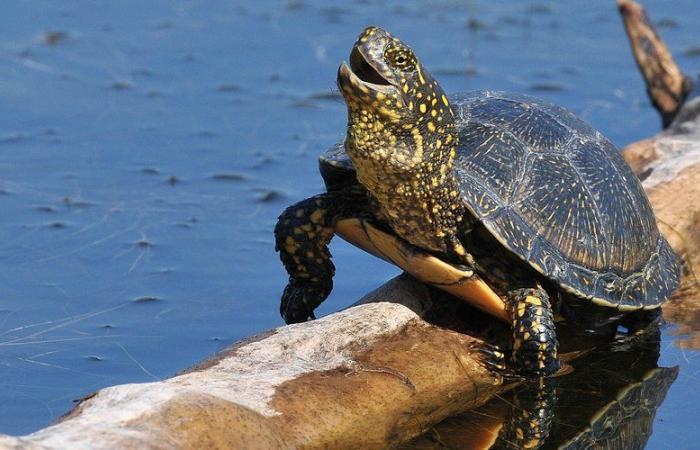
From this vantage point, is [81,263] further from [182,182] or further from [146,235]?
[182,182]

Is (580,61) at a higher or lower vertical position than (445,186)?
lower

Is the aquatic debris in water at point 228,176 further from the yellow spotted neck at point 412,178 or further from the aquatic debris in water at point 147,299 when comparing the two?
the yellow spotted neck at point 412,178

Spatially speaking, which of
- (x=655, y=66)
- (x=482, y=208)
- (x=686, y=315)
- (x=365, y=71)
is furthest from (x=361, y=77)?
(x=655, y=66)

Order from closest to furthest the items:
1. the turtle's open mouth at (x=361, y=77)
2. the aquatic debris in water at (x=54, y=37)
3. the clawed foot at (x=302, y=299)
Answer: the turtle's open mouth at (x=361, y=77) → the clawed foot at (x=302, y=299) → the aquatic debris in water at (x=54, y=37)

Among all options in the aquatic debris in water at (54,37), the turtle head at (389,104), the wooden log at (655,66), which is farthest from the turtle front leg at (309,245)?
the aquatic debris in water at (54,37)

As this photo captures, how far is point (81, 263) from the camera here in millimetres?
5949

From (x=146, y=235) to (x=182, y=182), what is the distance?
0.88 metres

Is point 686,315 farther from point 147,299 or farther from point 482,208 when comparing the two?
point 147,299

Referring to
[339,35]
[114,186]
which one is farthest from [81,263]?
[339,35]

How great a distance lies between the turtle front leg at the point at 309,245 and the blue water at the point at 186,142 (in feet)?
0.72

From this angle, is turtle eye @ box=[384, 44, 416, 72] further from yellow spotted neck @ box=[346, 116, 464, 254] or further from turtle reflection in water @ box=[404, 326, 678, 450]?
turtle reflection in water @ box=[404, 326, 678, 450]

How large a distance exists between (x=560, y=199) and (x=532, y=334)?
0.66m

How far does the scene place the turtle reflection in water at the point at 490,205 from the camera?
4.55 metres

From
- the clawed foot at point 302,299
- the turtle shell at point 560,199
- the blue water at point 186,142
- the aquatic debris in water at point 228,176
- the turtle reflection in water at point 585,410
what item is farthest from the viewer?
the aquatic debris in water at point 228,176
